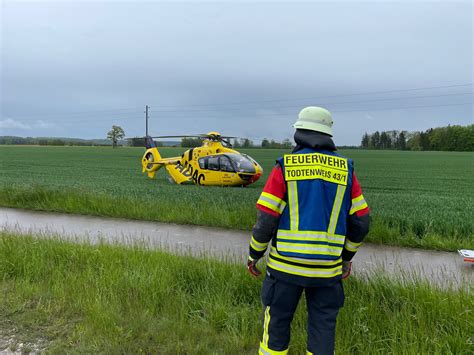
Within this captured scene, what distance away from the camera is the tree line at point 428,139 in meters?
87.4

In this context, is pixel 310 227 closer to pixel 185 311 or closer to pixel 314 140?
pixel 314 140

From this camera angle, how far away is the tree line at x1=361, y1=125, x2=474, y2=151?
3440 inches

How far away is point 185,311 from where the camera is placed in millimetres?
3635

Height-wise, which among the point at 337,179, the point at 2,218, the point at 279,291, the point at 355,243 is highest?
the point at 337,179

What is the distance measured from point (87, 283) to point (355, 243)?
10.6 feet

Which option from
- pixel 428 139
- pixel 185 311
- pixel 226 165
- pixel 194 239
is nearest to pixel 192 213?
pixel 194 239

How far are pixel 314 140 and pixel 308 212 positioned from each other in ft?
1.67

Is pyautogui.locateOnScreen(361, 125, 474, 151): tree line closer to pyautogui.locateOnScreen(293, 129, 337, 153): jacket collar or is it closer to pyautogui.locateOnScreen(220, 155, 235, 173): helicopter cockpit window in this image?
pyautogui.locateOnScreen(220, 155, 235, 173): helicopter cockpit window

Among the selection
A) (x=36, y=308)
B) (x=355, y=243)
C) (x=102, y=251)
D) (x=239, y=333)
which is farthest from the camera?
(x=102, y=251)

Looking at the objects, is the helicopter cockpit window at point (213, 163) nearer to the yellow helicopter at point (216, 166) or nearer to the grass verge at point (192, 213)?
the yellow helicopter at point (216, 166)

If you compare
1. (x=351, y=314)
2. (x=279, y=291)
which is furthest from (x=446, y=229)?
(x=279, y=291)

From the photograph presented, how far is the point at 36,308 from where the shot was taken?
374cm

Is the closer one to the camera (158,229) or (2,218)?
(158,229)

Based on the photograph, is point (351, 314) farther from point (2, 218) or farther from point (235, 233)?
point (2, 218)
